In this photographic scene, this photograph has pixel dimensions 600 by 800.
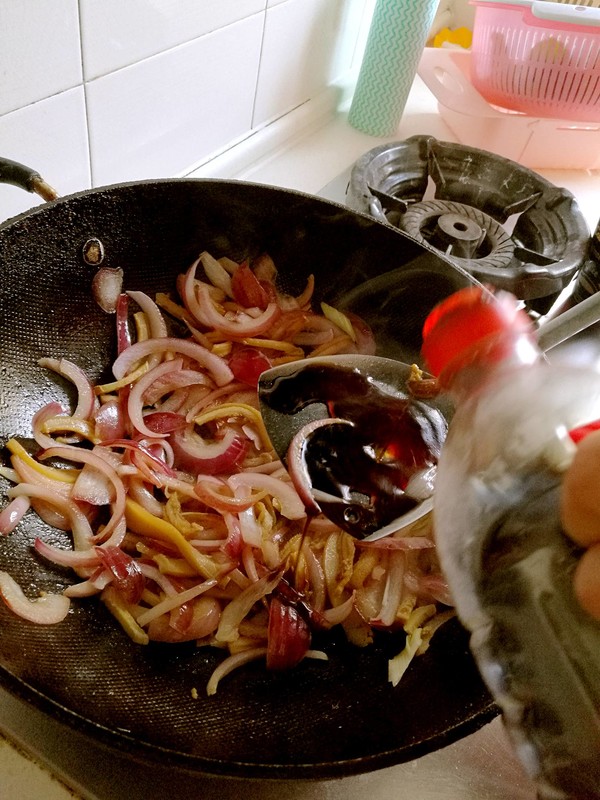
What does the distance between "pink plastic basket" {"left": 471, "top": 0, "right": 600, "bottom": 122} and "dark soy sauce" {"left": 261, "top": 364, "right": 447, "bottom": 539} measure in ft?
3.20

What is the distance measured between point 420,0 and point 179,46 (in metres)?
0.61

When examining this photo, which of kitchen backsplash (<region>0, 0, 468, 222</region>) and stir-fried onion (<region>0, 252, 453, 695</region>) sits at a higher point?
kitchen backsplash (<region>0, 0, 468, 222</region>)

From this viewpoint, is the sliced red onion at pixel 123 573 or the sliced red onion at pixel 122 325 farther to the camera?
the sliced red onion at pixel 122 325

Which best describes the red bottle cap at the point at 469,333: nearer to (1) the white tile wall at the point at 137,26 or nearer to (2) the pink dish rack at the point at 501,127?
(1) the white tile wall at the point at 137,26

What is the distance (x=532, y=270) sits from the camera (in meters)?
1.08

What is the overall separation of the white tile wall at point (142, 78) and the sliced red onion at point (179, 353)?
0.87 feet

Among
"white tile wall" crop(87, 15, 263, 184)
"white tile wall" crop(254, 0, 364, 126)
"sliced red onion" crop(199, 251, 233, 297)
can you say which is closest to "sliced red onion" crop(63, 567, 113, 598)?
"sliced red onion" crop(199, 251, 233, 297)

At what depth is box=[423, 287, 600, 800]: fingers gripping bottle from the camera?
37cm

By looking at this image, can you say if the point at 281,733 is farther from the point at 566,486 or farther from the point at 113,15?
the point at 113,15

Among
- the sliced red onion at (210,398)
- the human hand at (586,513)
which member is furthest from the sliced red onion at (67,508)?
the human hand at (586,513)

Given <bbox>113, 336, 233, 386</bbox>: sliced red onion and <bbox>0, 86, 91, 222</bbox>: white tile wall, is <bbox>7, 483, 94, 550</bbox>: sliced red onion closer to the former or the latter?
<bbox>113, 336, 233, 386</bbox>: sliced red onion

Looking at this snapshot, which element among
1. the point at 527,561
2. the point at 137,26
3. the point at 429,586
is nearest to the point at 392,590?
the point at 429,586

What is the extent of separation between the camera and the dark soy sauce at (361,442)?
715 millimetres

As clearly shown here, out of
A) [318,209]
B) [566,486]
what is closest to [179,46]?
[318,209]
